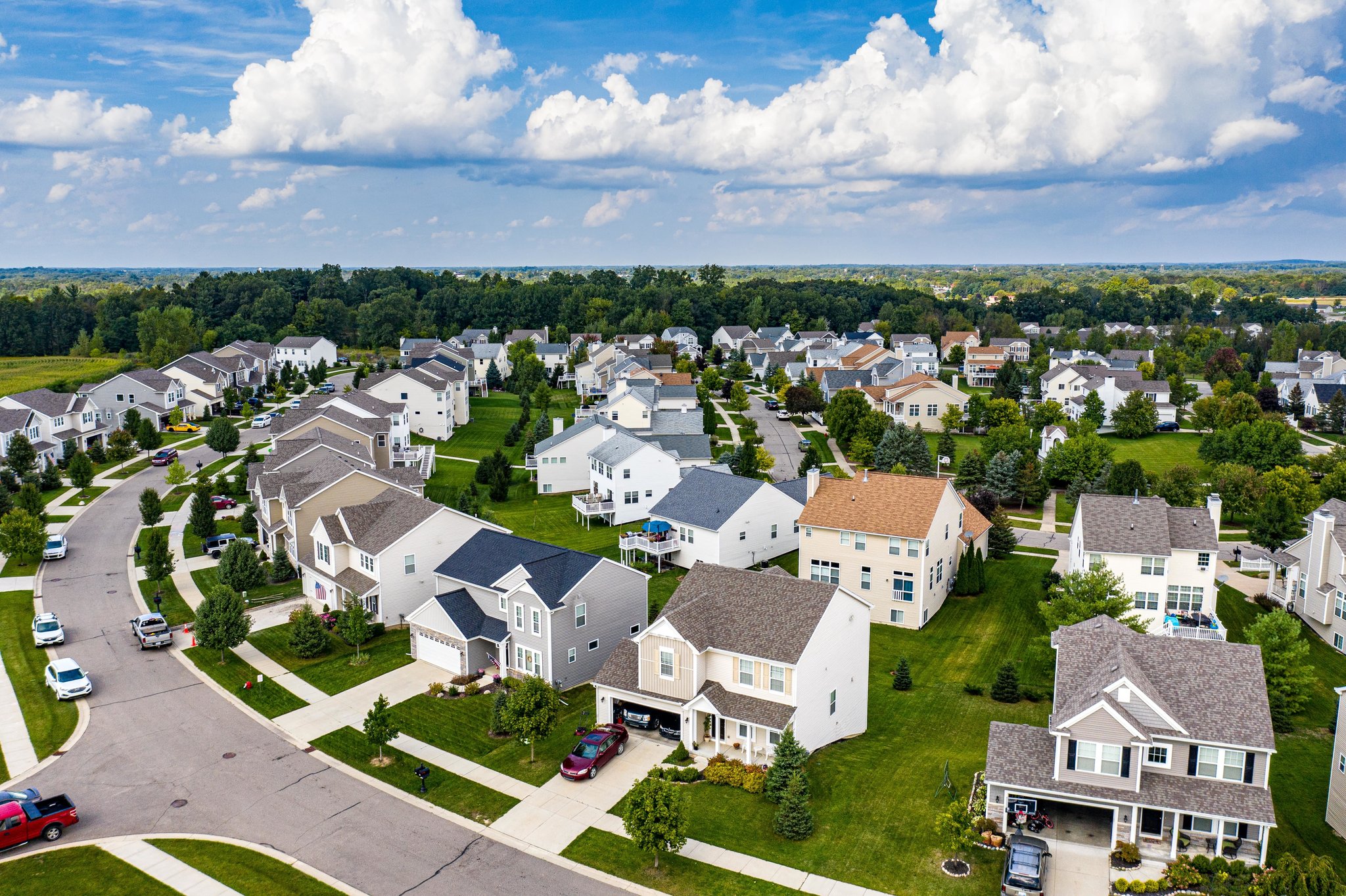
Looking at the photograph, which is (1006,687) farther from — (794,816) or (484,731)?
(484,731)

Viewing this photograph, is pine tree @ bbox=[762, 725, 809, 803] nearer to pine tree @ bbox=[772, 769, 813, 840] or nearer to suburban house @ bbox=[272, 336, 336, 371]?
pine tree @ bbox=[772, 769, 813, 840]

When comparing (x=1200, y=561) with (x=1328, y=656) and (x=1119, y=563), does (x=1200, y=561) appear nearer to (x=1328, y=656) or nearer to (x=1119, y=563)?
(x=1119, y=563)

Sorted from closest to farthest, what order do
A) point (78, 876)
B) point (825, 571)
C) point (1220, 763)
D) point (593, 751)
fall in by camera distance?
1. point (78, 876)
2. point (1220, 763)
3. point (593, 751)
4. point (825, 571)

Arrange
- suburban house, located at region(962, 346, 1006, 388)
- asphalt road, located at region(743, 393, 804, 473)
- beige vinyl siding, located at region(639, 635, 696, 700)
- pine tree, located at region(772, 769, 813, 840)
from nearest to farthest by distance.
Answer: pine tree, located at region(772, 769, 813, 840) < beige vinyl siding, located at region(639, 635, 696, 700) < asphalt road, located at region(743, 393, 804, 473) < suburban house, located at region(962, 346, 1006, 388)

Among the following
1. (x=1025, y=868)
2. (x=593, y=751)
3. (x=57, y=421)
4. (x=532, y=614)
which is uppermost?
(x=57, y=421)

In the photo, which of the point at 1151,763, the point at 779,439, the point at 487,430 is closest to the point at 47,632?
the point at 1151,763

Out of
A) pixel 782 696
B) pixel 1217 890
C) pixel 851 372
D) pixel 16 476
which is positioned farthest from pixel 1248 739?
pixel 851 372

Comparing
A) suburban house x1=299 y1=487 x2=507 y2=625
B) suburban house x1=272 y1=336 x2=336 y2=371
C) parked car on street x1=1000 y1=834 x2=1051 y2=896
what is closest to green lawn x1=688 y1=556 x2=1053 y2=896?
parked car on street x1=1000 y1=834 x2=1051 y2=896
